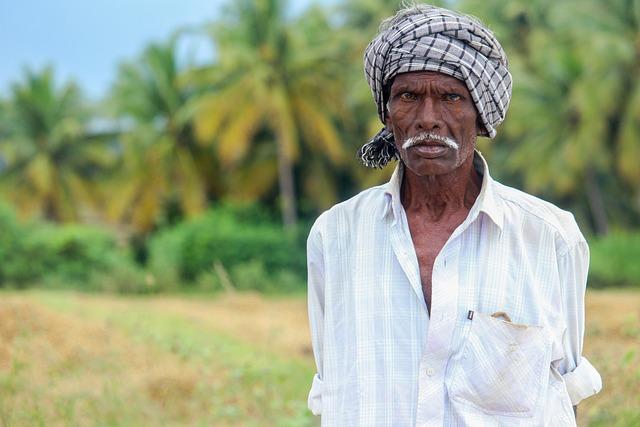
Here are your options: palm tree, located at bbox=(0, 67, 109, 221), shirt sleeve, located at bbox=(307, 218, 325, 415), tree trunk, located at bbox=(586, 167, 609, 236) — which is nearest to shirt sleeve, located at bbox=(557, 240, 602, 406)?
shirt sleeve, located at bbox=(307, 218, 325, 415)

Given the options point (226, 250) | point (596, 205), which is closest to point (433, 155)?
point (596, 205)

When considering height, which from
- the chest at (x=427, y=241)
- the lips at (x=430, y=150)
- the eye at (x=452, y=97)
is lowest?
the chest at (x=427, y=241)

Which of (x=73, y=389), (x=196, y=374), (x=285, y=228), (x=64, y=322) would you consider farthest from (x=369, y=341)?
(x=285, y=228)

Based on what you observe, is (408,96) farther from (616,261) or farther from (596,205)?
(596,205)

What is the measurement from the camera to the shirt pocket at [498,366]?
6.79 ft

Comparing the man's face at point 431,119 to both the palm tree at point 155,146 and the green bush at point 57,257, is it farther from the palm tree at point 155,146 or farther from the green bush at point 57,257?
the palm tree at point 155,146

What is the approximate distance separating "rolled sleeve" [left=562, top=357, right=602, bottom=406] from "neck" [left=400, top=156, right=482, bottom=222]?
453 mm

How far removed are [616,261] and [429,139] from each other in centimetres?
2485

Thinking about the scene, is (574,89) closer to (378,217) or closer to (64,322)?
(64,322)

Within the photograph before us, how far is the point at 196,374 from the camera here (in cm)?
877

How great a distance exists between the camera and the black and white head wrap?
213 centimetres

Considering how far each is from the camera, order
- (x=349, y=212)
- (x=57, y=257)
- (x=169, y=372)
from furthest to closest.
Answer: (x=57, y=257) < (x=169, y=372) < (x=349, y=212)

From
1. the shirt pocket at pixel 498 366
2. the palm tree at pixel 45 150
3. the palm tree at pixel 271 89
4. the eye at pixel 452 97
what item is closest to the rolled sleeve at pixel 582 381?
the shirt pocket at pixel 498 366

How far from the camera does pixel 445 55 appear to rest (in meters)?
2.12
